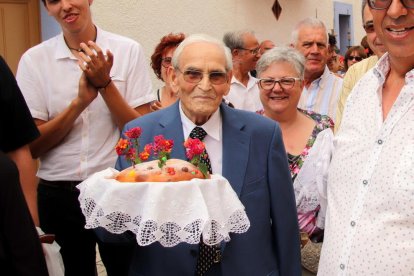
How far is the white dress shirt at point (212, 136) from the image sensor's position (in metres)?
2.98

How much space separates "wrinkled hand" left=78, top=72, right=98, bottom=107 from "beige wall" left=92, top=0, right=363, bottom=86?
3681mm

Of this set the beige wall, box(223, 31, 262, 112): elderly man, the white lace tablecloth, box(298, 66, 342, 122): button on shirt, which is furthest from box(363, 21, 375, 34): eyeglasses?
the beige wall

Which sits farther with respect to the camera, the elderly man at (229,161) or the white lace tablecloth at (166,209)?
the elderly man at (229,161)

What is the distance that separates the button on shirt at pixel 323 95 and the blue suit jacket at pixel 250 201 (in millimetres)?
2330

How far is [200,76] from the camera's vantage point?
293cm

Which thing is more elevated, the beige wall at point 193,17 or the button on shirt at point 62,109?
the beige wall at point 193,17

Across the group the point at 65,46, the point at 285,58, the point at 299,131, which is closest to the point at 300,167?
the point at 299,131

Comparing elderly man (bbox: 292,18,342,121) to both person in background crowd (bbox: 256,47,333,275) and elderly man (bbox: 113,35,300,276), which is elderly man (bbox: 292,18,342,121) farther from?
elderly man (bbox: 113,35,300,276)

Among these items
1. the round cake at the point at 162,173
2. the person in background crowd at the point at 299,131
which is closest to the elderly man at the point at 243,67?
the person in background crowd at the point at 299,131

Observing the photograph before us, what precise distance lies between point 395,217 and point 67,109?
199 centimetres

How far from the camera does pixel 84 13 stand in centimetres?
374

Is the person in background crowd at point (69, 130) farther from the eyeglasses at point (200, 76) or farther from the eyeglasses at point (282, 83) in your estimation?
the eyeglasses at point (282, 83)

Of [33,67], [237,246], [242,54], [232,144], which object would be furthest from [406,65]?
[242,54]

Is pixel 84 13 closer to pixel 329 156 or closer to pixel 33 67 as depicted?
pixel 33 67
